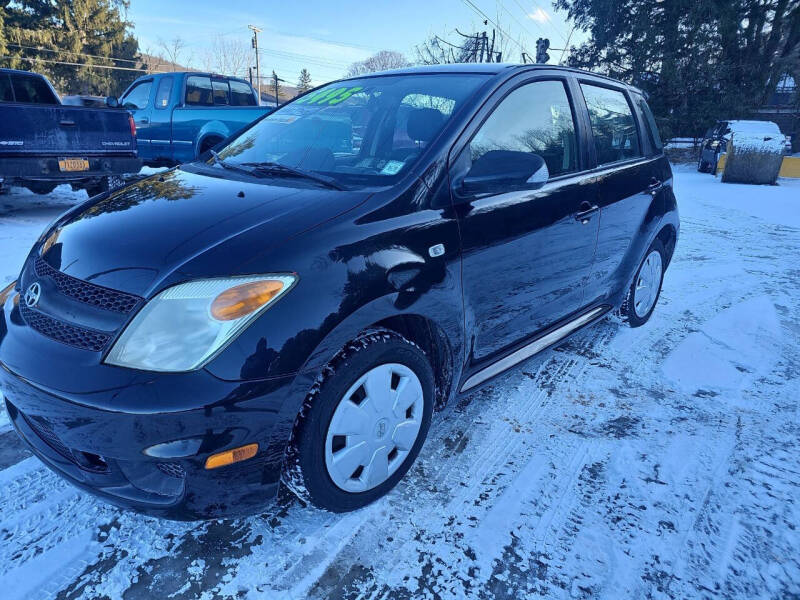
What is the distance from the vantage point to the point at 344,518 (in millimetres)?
1989

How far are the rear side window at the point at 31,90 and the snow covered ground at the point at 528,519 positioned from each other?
22.6ft

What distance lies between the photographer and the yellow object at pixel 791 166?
1606 cm

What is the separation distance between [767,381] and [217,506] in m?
3.28

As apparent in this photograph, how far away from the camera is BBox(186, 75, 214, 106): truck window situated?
8.98 m

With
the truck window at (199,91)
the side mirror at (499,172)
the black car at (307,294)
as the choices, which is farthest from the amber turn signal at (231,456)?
the truck window at (199,91)

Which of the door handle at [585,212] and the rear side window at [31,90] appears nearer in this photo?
the door handle at [585,212]

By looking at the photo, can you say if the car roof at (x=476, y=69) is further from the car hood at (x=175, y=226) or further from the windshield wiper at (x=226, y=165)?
the car hood at (x=175, y=226)

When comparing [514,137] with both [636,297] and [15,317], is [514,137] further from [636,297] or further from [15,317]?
[15,317]

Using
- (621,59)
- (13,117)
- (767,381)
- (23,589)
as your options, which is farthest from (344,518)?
(621,59)

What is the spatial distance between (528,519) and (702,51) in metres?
28.0

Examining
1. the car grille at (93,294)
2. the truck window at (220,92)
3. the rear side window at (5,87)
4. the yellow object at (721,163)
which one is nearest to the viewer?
the car grille at (93,294)

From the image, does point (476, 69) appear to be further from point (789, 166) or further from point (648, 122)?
point (789, 166)

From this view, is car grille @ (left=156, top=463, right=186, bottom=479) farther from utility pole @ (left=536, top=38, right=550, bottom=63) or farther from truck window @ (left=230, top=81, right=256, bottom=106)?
utility pole @ (left=536, top=38, right=550, bottom=63)

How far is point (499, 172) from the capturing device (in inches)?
84.7
